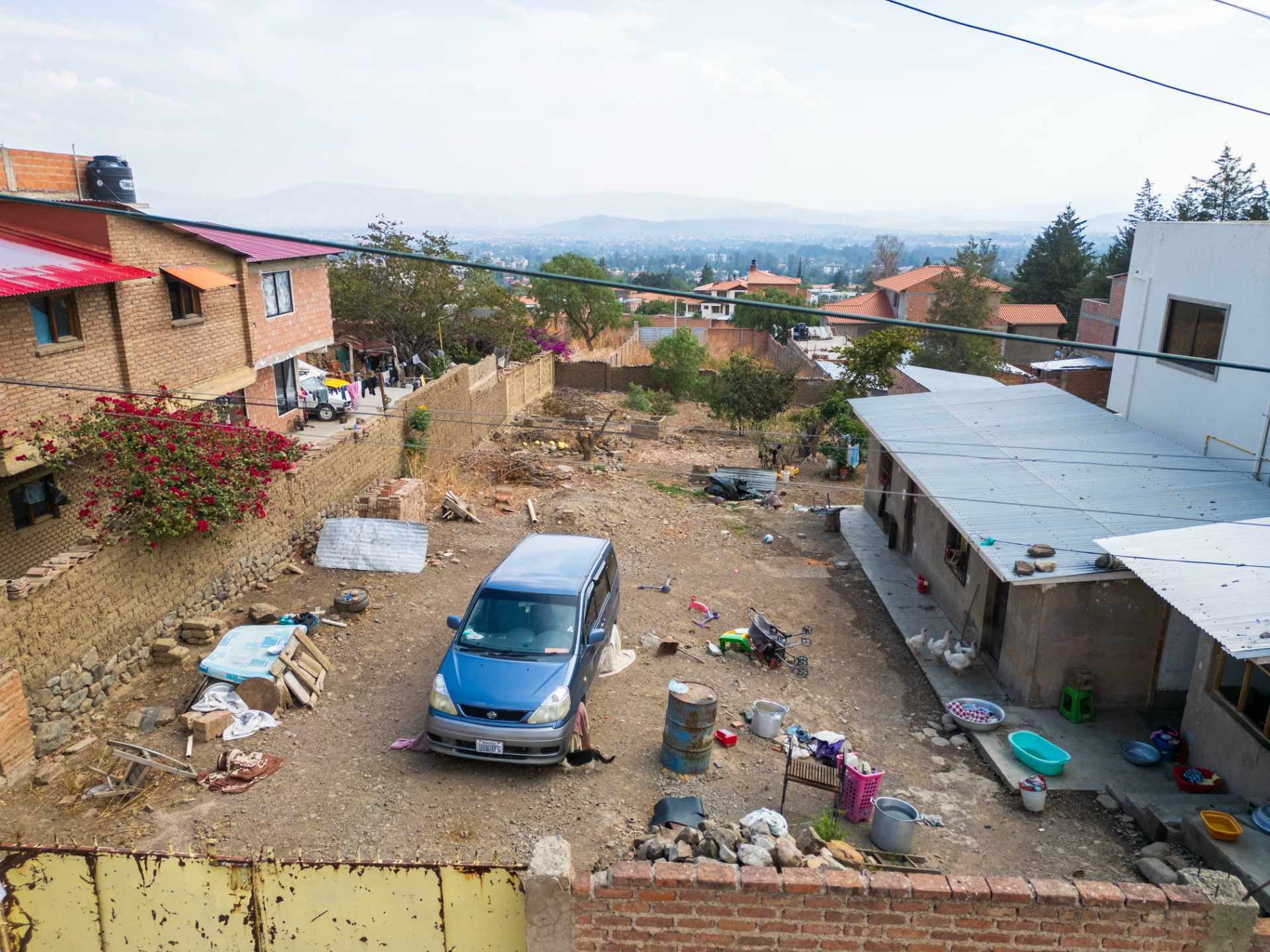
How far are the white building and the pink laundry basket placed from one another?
25.2 ft

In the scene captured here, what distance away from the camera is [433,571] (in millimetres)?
15031

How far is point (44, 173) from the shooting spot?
15781 millimetres

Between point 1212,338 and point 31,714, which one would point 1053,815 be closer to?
point 1212,338

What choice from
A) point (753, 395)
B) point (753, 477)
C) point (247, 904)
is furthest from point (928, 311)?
point (247, 904)

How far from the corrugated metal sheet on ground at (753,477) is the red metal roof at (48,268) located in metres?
13.8

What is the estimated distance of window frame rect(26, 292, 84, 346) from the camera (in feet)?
41.3

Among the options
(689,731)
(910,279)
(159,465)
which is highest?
(910,279)

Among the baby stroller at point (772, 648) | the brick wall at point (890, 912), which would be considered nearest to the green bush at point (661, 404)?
the baby stroller at point (772, 648)

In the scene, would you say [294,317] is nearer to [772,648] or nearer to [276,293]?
[276,293]

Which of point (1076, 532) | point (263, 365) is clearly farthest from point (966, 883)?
point (263, 365)

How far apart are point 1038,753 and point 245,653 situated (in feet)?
32.0

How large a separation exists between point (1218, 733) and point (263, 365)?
1964 cm

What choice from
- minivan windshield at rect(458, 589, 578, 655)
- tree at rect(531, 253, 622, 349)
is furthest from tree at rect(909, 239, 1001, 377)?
minivan windshield at rect(458, 589, 578, 655)

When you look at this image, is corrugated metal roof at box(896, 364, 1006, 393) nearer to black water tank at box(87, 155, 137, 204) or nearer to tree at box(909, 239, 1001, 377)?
tree at box(909, 239, 1001, 377)
